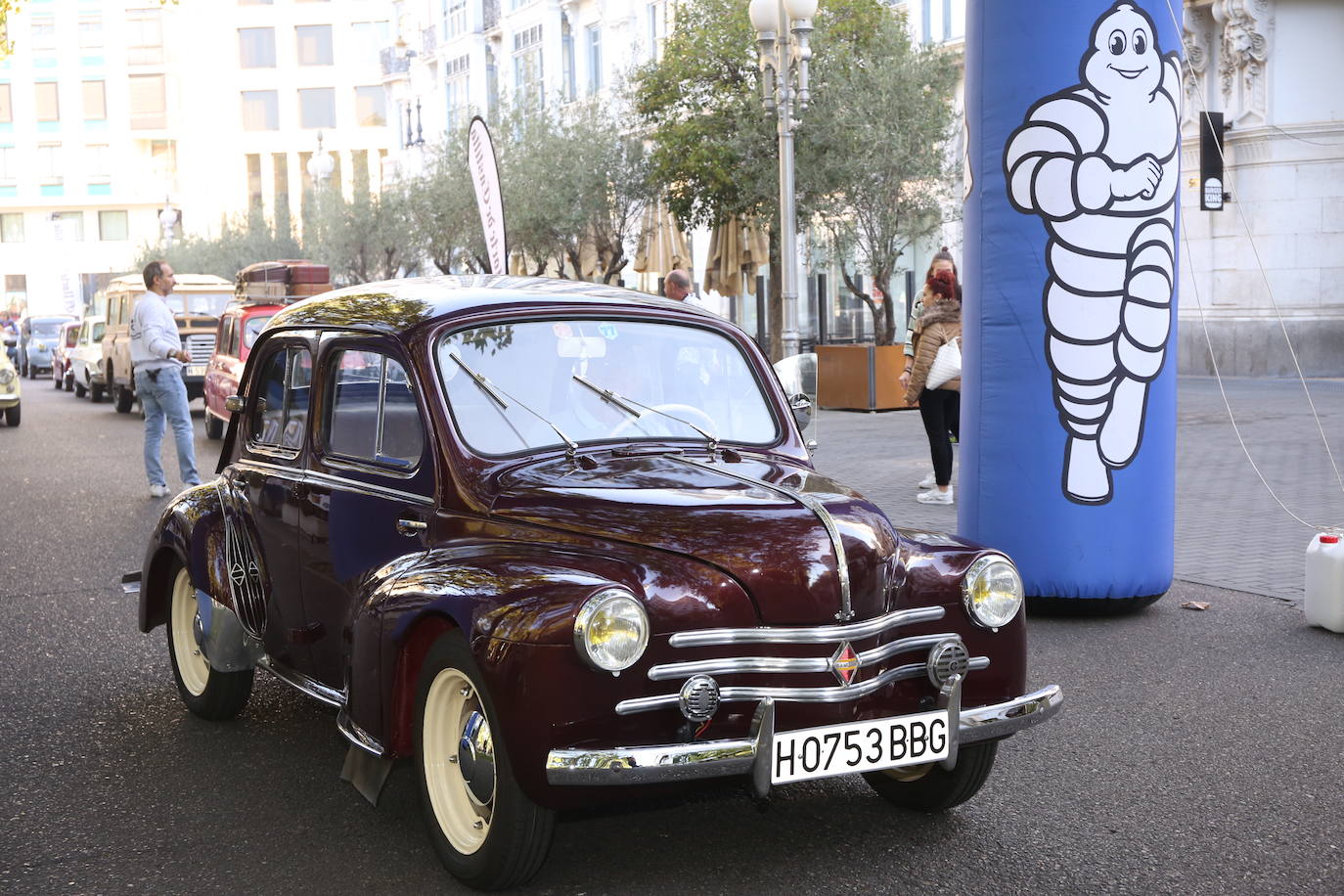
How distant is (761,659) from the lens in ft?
13.5

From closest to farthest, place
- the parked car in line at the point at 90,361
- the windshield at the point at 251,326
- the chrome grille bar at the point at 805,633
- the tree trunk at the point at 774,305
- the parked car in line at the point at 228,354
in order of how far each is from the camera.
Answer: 1. the chrome grille bar at the point at 805,633
2. the parked car in line at the point at 228,354
3. the windshield at the point at 251,326
4. the tree trunk at the point at 774,305
5. the parked car in line at the point at 90,361

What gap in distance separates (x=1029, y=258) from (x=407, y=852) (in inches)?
178

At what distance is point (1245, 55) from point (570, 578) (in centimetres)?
2432

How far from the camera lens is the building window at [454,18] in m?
54.4

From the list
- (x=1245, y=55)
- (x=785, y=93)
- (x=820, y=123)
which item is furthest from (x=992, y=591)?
(x=1245, y=55)

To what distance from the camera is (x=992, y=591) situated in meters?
4.56

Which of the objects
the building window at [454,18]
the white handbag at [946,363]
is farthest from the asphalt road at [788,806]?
the building window at [454,18]

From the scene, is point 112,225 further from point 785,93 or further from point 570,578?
point 570,578

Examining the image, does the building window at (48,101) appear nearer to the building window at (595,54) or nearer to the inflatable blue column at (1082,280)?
the building window at (595,54)

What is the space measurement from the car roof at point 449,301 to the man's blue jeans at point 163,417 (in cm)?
801

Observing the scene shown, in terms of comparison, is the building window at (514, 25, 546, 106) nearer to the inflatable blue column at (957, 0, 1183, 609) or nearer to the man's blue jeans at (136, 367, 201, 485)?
the man's blue jeans at (136, 367, 201, 485)

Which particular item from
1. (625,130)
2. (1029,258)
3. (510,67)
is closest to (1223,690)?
(1029,258)

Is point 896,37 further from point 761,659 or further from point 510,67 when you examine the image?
point 510,67

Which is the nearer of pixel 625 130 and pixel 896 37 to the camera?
pixel 896 37
